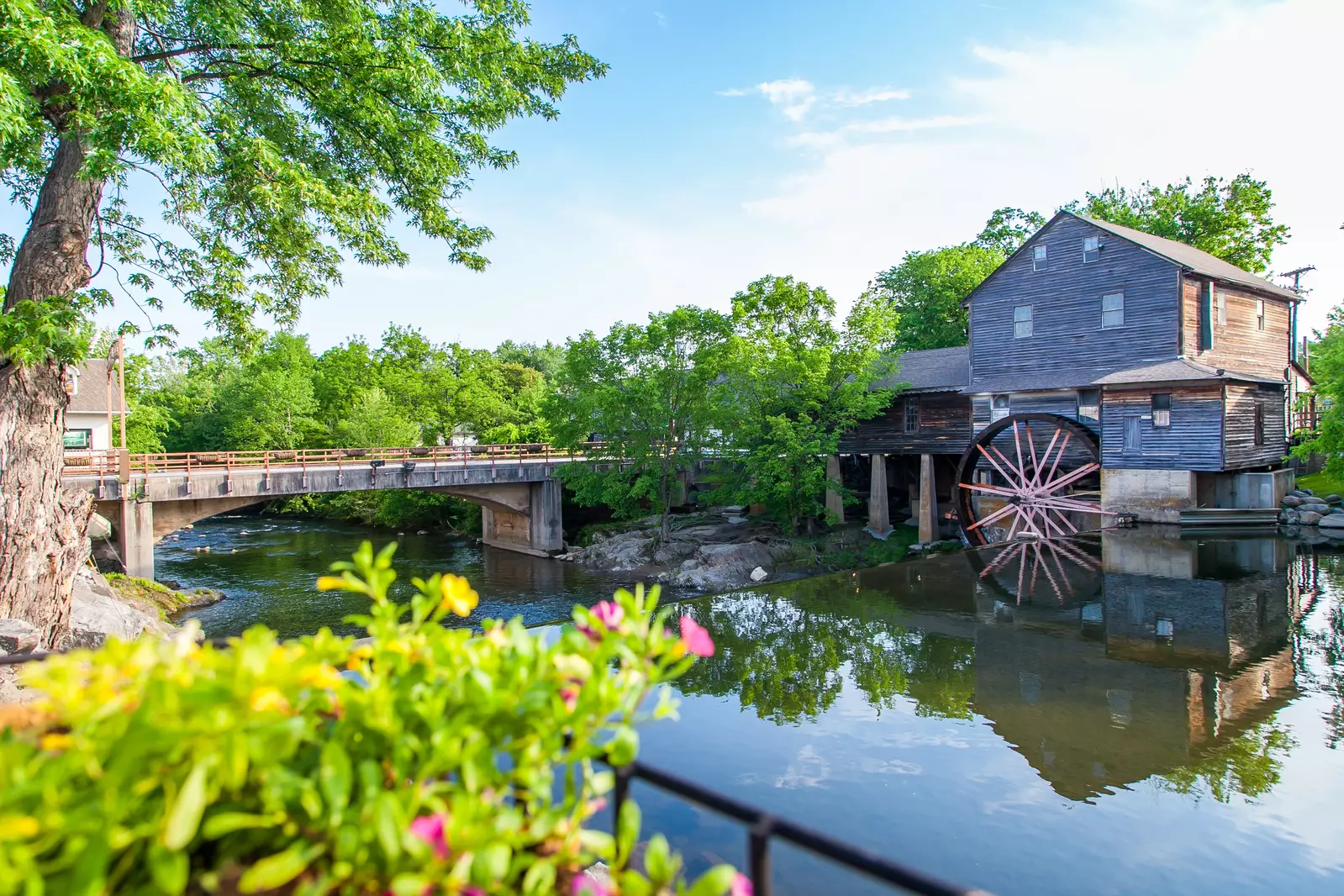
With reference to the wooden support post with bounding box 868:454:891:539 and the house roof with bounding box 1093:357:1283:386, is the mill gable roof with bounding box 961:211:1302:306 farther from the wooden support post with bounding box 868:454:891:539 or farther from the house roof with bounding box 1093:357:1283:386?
the wooden support post with bounding box 868:454:891:539

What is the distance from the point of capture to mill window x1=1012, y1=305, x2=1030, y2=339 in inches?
951

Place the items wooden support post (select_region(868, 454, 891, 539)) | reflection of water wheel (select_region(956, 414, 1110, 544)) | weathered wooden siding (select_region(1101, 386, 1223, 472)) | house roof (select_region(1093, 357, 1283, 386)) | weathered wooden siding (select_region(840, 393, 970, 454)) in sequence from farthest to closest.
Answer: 1. wooden support post (select_region(868, 454, 891, 539))
2. weathered wooden siding (select_region(840, 393, 970, 454))
3. reflection of water wheel (select_region(956, 414, 1110, 544))
4. weathered wooden siding (select_region(1101, 386, 1223, 472))
5. house roof (select_region(1093, 357, 1283, 386))

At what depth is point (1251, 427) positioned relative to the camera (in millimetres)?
21719

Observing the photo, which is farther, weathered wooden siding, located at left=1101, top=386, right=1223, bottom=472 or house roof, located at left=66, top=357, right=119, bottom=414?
A: house roof, located at left=66, top=357, right=119, bottom=414

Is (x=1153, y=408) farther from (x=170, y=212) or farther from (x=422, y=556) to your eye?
(x=422, y=556)

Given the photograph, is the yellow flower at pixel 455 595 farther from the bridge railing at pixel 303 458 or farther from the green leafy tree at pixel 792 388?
the bridge railing at pixel 303 458

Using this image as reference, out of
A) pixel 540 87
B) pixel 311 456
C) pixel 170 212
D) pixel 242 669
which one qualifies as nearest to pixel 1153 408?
pixel 540 87

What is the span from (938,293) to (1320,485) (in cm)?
1735

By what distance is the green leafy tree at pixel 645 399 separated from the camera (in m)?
24.6

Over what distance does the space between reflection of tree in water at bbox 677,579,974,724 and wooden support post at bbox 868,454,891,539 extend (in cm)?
1289

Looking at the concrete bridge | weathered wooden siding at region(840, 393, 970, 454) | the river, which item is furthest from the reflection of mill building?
the concrete bridge

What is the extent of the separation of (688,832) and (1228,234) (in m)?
39.9

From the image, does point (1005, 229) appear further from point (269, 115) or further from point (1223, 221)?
point (269, 115)

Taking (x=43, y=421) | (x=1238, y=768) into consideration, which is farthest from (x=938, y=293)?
(x=43, y=421)
